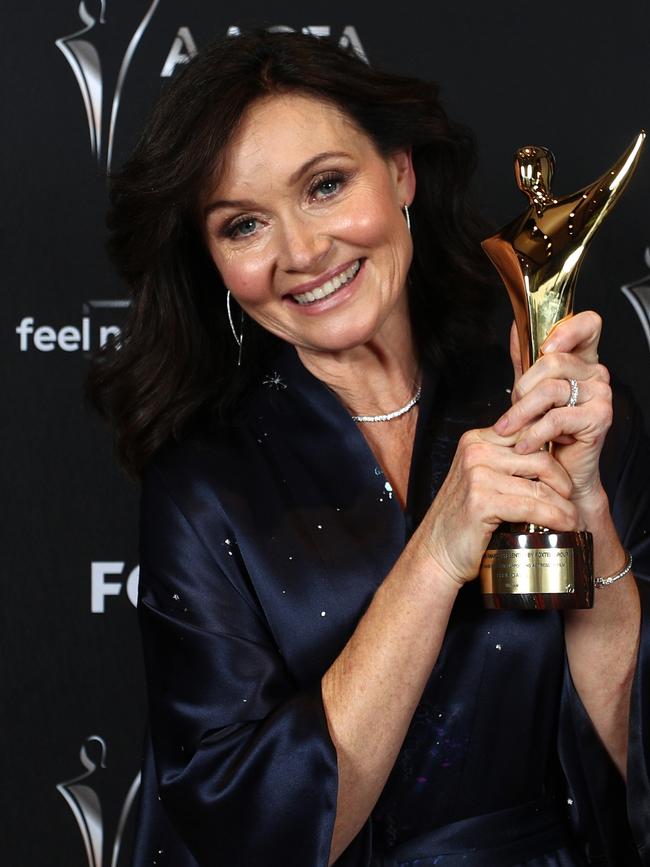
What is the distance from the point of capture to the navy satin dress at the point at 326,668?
50.2 inches

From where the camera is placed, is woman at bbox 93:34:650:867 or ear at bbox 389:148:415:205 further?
ear at bbox 389:148:415:205

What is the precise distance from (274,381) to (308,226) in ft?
0.74

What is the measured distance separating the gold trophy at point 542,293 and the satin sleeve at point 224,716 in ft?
0.74

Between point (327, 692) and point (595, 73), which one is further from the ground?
point (595, 73)

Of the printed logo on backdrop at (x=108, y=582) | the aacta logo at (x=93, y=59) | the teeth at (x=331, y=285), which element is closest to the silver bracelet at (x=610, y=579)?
the teeth at (x=331, y=285)

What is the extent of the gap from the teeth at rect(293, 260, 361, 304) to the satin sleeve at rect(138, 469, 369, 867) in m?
0.23

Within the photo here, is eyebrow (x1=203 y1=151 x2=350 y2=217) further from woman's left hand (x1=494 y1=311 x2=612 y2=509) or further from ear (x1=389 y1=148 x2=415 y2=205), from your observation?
woman's left hand (x1=494 y1=311 x2=612 y2=509)

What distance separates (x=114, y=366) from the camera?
4.84 feet

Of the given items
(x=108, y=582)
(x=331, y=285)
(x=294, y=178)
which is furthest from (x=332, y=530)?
(x=108, y=582)

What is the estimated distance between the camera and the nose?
1.32 meters

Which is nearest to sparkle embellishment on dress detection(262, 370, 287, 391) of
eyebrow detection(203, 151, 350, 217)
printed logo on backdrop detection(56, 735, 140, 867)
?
eyebrow detection(203, 151, 350, 217)

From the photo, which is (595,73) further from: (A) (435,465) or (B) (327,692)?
(B) (327,692)

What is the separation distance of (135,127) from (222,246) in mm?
496

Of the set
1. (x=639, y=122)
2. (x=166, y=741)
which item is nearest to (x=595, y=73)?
(x=639, y=122)
